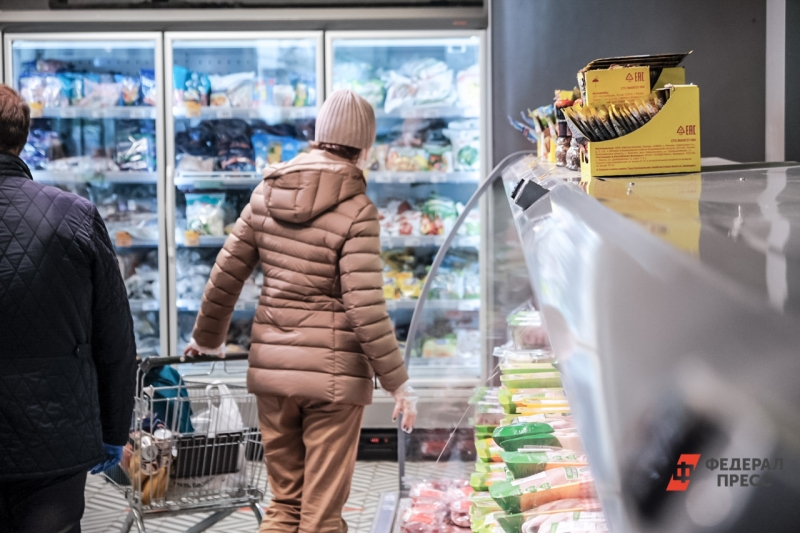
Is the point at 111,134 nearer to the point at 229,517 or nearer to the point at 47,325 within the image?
the point at 229,517

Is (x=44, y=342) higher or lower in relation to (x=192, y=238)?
lower

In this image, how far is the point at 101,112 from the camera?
4.43 metres

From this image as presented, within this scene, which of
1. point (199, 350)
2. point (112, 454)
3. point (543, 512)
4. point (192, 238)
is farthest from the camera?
point (192, 238)

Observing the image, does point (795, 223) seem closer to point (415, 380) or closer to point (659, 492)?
point (659, 492)

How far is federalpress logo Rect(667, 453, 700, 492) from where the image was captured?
342mm

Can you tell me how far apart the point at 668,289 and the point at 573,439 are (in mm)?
1260

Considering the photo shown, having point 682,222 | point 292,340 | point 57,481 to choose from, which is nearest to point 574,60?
point 292,340

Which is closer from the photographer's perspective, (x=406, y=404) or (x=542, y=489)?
(x=542, y=489)

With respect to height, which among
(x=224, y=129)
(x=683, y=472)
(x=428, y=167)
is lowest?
(x=683, y=472)

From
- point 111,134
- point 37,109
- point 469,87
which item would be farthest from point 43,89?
point 469,87

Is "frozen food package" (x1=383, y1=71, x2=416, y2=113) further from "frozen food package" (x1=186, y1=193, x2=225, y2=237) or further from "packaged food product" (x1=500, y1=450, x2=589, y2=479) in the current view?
"packaged food product" (x1=500, y1=450, x2=589, y2=479)

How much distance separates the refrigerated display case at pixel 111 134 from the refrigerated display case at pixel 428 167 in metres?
1.07

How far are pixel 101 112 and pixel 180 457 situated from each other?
232cm

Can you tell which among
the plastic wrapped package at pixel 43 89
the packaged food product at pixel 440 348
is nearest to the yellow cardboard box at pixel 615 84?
the packaged food product at pixel 440 348
